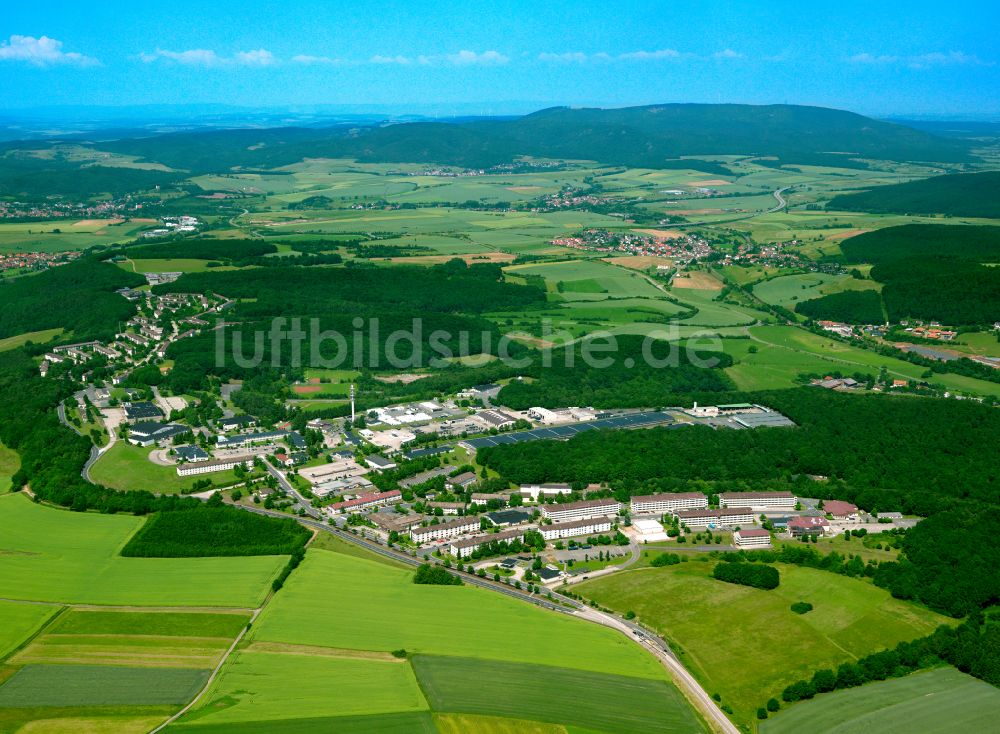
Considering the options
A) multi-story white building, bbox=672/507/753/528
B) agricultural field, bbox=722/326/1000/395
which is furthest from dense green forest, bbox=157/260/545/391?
multi-story white building, bbox=672/507/753/528

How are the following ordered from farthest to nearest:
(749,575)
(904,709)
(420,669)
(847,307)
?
(847,307) → (749,575) → (420,669) → (904,709)

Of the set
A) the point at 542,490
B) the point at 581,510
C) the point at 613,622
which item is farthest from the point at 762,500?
the point at 613,622

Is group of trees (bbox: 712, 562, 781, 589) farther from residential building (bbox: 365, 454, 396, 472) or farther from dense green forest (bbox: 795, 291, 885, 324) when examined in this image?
dense green forest (bbox: 795, 291, 885, 324)

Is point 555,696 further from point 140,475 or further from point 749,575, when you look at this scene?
point 140,475

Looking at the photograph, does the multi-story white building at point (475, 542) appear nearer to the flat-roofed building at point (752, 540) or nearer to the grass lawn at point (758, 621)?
the grass lawn at point (758, 621)

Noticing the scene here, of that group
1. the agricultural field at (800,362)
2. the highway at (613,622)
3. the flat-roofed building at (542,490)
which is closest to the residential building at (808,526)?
the flat-roofed building at (542,490)

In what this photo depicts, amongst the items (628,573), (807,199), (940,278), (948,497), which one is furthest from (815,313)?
(807,199)
